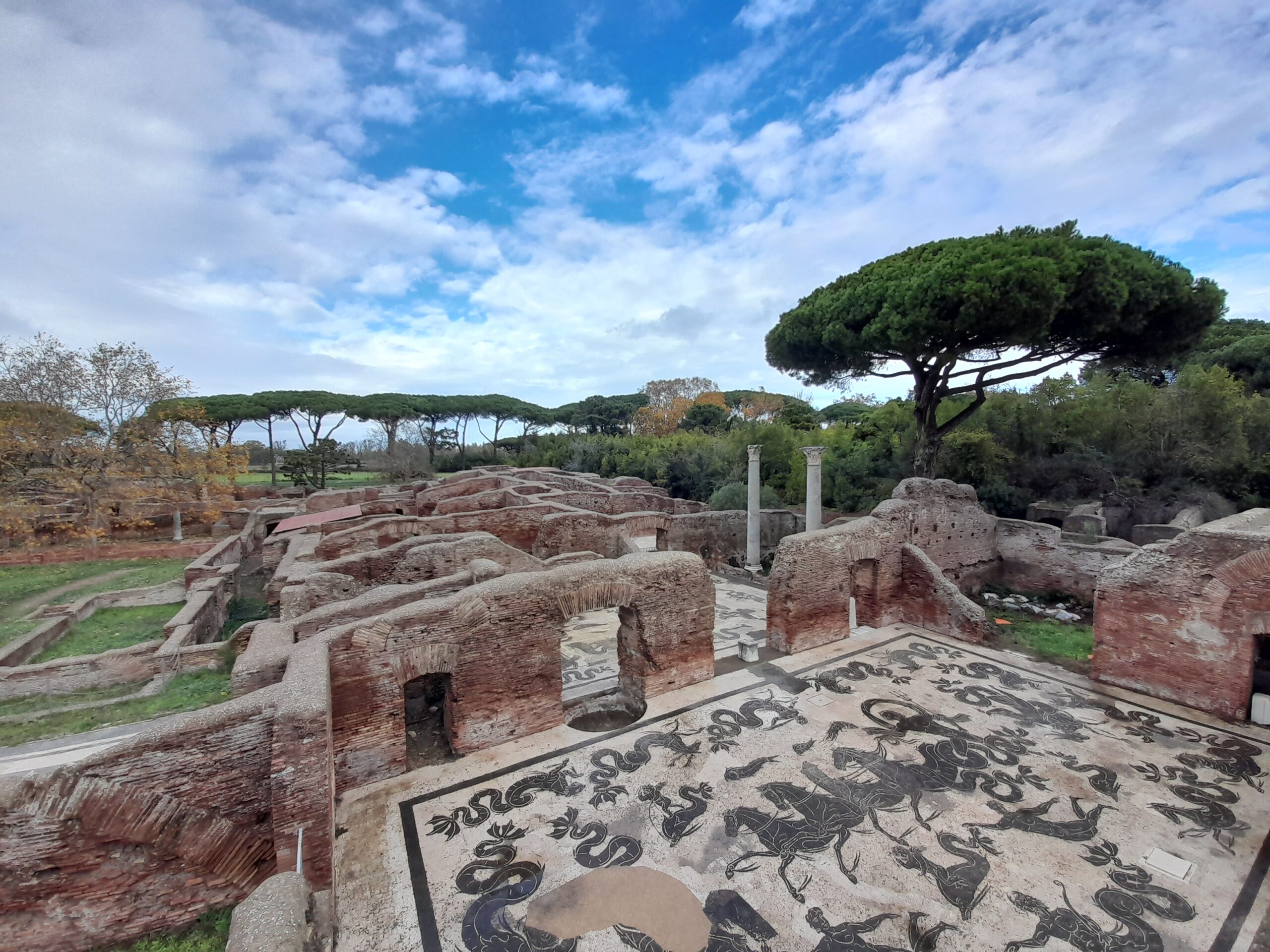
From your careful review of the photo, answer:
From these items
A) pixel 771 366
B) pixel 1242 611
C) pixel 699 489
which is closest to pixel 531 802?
pixel 1242 611

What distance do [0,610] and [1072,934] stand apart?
20816mm

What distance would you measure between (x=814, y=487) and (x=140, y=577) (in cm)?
1986

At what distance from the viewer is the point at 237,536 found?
1897 cm

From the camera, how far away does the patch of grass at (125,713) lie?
7.51 metres

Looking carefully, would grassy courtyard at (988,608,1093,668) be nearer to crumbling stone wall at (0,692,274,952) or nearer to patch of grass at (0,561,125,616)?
crumbling stone wall at (0,692,274,952)

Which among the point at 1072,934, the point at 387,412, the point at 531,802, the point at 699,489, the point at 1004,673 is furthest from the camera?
the point at 387,412

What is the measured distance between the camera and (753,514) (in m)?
15.7

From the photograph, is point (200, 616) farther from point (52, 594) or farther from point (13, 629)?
point (52, 594)

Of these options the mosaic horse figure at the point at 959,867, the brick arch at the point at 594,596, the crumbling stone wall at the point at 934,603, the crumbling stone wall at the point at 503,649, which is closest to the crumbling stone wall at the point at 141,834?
the crumbling stone wall at the point at 503,649

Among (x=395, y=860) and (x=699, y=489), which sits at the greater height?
(x=699, y=489)

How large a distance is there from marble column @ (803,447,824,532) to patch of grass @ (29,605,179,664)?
584 inches

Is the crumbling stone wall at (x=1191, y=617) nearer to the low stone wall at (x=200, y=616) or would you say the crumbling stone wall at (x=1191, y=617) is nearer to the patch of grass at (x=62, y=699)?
the low stone wall at (x=200, y=616)

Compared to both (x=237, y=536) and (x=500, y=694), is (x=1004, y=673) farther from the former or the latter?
(x=237, y=536)

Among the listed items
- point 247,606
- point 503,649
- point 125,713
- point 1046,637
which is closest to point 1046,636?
point 1046,637
